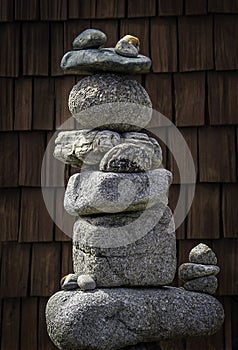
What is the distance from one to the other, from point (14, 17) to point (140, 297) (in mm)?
2293

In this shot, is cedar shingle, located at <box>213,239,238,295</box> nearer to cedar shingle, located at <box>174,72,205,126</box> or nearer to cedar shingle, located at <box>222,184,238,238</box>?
cedar shingle, located at <box>222,184,238,238</box>

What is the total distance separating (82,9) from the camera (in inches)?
193

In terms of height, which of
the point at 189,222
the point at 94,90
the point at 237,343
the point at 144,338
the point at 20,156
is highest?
the point at 94,90

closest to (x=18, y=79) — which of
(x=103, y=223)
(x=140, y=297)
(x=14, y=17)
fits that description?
(x=14, y=17)

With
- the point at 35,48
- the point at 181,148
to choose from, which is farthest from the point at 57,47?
the point at 181,148

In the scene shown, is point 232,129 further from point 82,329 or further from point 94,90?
point 82,329

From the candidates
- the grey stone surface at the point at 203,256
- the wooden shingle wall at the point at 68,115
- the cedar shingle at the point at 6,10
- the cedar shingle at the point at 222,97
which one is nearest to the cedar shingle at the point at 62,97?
the wooden shingle wall at the point at 68,115

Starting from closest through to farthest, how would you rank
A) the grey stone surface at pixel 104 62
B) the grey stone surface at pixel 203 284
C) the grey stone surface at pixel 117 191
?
the grey stone surface at pixel 117 191, the grey stone surface at pixel 104 62, the grey stone surface at pixel 203 284

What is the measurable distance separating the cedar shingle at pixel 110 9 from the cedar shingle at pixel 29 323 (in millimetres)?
1890

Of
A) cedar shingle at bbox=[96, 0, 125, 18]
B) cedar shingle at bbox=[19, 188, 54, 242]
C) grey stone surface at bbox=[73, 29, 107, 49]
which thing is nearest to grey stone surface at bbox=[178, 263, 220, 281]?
grey stone surface at bbox=[73, 29, 107, 49]

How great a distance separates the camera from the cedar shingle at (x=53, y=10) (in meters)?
4.90

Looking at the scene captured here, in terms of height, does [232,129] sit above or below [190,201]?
above

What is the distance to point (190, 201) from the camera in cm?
474

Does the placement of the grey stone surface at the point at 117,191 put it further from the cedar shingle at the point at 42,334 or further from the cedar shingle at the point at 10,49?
the cedar shingle at the point at 10,49
